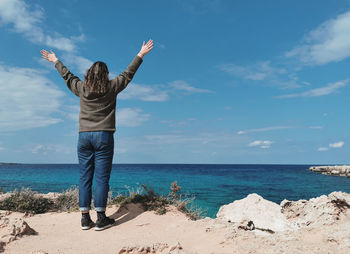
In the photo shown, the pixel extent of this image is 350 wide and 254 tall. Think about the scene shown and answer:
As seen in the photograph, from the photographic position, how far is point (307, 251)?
3.40m

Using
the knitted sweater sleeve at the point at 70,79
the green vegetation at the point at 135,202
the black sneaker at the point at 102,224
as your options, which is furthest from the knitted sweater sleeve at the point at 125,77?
the green vegetation at the point at 135,202

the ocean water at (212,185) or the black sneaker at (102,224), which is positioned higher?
the black sneaker at (102,224)

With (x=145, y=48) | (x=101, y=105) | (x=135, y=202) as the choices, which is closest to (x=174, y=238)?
(x=135, y=202)

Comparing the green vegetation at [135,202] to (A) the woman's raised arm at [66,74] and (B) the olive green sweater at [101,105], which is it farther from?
(A) the woman's raised arm at [66,74]

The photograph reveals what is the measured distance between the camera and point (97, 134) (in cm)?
505

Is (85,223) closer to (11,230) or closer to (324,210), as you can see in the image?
(11,230)

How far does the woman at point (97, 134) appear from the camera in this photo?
505cm

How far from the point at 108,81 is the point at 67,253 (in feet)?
10.5

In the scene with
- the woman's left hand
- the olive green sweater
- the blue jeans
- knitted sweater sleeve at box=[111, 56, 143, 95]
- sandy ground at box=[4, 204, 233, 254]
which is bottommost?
sandy ground at box=[4, 204, 233, 254]

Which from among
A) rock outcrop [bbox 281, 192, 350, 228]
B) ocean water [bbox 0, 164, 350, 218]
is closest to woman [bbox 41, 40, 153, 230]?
ocean water [bbox 0, 164, 350, 218]

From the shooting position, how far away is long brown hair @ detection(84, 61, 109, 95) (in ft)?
16.7

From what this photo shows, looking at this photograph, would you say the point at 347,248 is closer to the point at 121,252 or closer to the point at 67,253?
the point at 121,252

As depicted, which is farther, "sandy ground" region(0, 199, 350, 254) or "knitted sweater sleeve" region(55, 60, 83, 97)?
"knitted sweater sleeve" region(55, 60, 83, 97)

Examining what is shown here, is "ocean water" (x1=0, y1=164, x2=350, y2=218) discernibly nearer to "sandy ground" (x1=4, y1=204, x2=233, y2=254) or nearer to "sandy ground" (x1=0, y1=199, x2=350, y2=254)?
"sandy ground" (x1=4, y1=204, x2=233, y2=254)
